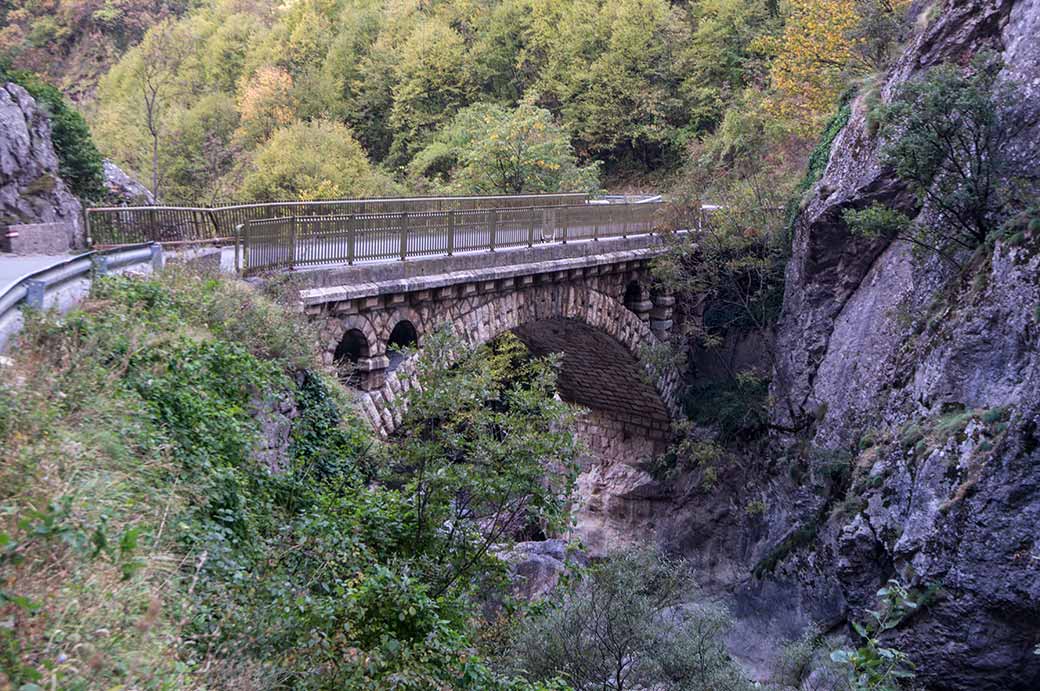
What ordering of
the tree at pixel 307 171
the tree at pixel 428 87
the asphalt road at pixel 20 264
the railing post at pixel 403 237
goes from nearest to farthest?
the asphalt road at pixel 20 264 < the railing post at pixel 403 237 < the tree at pixel 307 171 < the tree at pixel 428 87

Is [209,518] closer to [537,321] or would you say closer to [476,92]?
[537,321]

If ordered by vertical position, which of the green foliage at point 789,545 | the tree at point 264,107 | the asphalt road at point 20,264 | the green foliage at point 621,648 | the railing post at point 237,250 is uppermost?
the tree at point 264,107

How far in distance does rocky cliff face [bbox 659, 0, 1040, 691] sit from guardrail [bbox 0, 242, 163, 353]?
11089 mm

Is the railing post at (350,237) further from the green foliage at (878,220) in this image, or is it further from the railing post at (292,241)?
the green foliage at (878,220)

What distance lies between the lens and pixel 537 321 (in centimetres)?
2092

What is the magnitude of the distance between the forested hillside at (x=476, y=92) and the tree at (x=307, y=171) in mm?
89

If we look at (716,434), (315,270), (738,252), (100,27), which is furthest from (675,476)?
(100,27)

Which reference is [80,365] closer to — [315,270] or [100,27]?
[315,270]

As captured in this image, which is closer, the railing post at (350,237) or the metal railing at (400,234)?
the metal railing at (400,234)

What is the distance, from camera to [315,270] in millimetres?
13555

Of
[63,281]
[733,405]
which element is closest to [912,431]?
[733,405]

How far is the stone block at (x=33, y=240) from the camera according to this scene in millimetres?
14562

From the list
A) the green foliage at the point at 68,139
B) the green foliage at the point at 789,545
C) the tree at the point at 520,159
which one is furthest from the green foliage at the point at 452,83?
the green foliage at the point at 789,545

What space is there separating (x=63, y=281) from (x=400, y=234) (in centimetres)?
645
